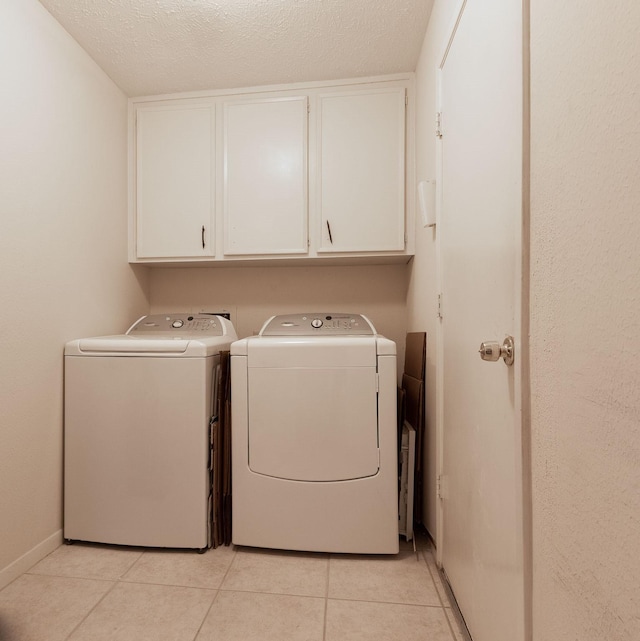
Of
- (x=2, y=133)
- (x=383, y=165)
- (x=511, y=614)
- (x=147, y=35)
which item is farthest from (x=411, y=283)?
(x=2, y=133)

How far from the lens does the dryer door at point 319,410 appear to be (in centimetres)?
154

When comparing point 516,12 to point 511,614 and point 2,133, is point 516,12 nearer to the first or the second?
point 511,614

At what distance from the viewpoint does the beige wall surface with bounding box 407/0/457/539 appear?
152 centimetres

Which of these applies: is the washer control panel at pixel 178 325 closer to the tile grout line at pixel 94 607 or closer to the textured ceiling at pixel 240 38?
the tile grout line at pixel 94 607

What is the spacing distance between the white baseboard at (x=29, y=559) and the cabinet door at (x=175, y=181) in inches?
58.8

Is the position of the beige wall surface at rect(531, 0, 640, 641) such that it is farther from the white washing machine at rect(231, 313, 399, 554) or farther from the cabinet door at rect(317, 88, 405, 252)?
the cabinet door at rect(317, 88, 405, 252)

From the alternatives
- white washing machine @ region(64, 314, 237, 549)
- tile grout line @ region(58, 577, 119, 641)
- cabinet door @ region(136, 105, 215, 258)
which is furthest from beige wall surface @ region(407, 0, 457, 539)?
tile grout line @ region(58, 577, 119, 641)

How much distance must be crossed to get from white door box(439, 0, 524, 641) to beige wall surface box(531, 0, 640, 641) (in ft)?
0.25

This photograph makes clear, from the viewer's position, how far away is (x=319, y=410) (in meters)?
1.55

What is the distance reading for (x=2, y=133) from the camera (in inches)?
54.2

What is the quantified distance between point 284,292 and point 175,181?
93 cm

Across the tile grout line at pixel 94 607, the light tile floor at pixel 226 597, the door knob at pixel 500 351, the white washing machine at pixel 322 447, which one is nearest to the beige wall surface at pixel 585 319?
the door knob at pixel 500 351

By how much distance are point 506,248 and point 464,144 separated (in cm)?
50

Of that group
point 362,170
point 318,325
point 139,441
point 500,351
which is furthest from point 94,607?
point 362,170
